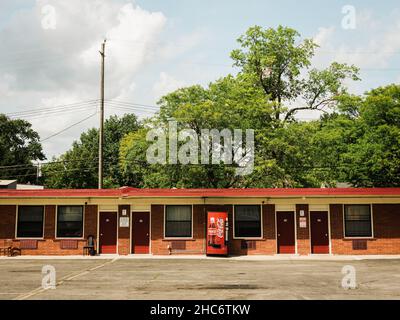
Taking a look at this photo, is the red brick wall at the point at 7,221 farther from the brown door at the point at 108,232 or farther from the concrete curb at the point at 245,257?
the brown door at the point at 108,232

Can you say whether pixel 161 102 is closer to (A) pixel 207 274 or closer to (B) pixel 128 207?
(B) pixel 128 207

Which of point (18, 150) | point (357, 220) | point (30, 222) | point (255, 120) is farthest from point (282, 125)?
point (18, 150)

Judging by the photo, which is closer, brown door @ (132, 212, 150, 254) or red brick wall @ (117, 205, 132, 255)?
red brick wall @ (117, 205, 132, 255)

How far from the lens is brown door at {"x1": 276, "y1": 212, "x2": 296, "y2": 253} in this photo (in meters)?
26.1

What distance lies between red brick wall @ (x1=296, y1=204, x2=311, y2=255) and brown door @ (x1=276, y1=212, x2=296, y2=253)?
0.99 feet

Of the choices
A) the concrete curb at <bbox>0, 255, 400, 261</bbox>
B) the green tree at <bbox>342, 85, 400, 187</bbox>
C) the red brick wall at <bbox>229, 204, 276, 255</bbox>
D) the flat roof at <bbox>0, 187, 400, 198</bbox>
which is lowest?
the concrete curb at <bbox>0, 255, 400, 261</bbox>

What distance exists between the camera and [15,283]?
1655 cm

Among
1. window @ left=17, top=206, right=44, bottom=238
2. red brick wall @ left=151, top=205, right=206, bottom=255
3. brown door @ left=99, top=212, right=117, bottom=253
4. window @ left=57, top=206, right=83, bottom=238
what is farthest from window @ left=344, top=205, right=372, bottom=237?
window @ left=17, top=206, right=44, bottom=238

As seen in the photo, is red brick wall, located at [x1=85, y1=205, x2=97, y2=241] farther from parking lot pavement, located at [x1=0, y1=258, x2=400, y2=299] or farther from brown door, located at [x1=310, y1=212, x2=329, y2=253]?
brown door, located at [x1=310, y1=212, x2=329, y2=253]

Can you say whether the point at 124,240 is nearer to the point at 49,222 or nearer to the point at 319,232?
the point at 49,222

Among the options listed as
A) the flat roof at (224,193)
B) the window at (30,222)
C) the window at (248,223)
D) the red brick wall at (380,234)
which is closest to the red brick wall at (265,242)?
the window at (248,223)

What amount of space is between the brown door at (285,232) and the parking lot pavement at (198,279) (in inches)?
115

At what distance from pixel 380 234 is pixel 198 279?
13.9 metres

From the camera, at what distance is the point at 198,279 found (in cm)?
1719
